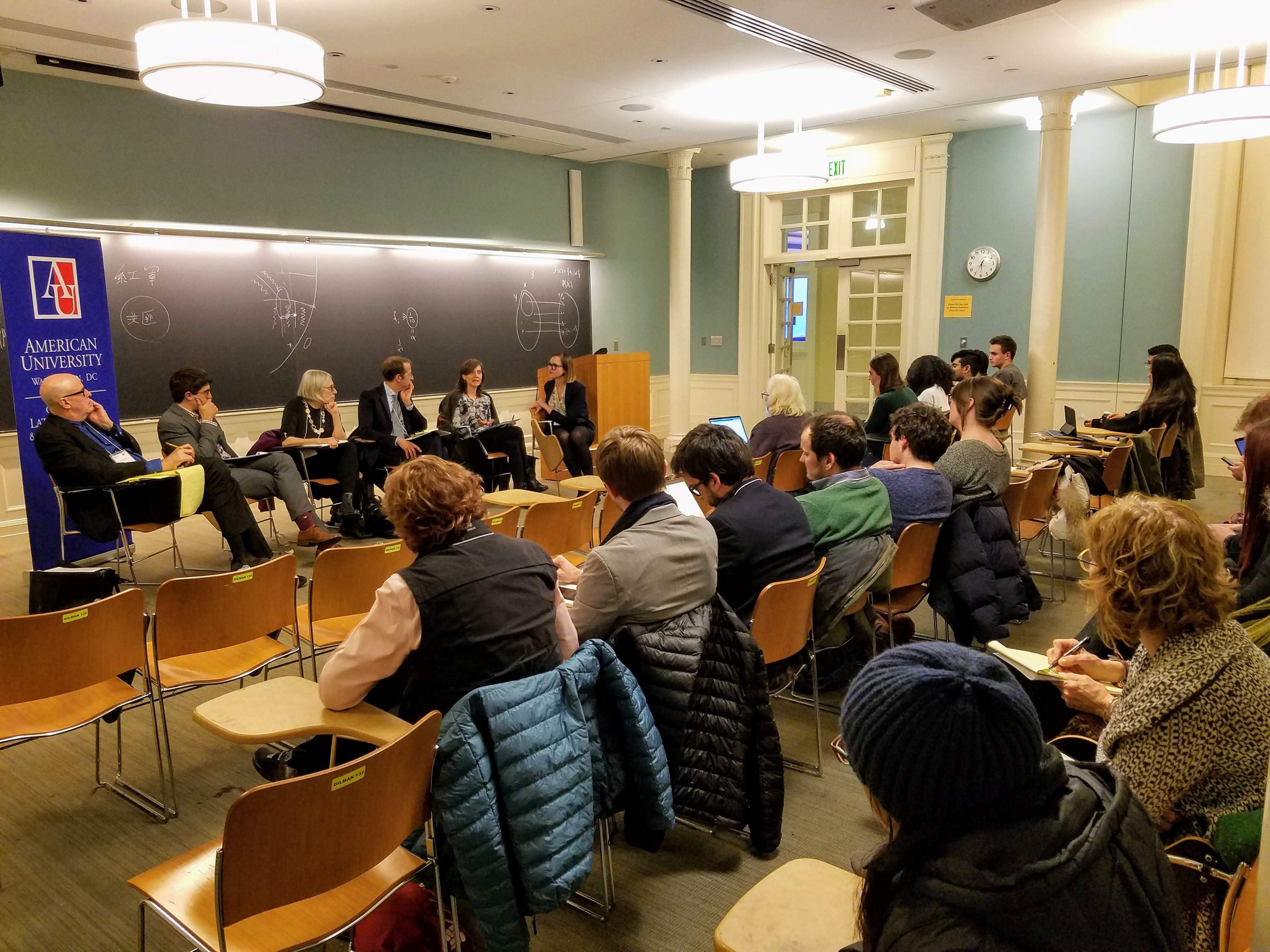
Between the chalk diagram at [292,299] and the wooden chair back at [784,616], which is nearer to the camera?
the wooden chair back at [784,616]

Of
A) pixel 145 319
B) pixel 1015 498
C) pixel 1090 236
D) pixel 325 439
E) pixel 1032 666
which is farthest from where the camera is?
pixel 1090 236

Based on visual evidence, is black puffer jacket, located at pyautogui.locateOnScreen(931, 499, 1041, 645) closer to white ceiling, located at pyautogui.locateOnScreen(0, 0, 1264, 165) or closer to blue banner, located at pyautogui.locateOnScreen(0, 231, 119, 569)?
white ceiling, located at pyautogui.locateOnScreen(0, 0, 1264, 165)

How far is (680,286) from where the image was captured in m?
10.3

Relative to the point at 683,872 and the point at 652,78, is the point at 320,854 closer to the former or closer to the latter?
the point at 683,872

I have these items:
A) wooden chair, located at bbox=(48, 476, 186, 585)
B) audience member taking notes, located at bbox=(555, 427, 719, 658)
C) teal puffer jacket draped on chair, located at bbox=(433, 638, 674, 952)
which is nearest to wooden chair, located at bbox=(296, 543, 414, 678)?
audience member taking notes, located at bbox=(555, 427, 719, 658)

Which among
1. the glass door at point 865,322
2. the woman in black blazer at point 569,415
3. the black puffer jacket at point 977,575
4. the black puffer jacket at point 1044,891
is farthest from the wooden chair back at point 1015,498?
the glass door at point 865,322

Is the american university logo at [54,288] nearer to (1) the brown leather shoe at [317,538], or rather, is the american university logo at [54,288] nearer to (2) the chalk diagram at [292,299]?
(1) the brown leather shoe at [317,538]

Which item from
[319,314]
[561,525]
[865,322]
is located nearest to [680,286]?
[865,322]

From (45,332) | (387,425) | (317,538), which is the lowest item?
(317,538)

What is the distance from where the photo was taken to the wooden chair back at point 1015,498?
178 inches

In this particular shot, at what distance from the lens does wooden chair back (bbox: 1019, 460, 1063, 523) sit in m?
5.01

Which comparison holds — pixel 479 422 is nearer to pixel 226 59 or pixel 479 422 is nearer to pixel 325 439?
pixel 325 439

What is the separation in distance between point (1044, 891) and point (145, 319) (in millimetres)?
7694

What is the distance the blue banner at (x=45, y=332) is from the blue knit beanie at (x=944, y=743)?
18.0ft
